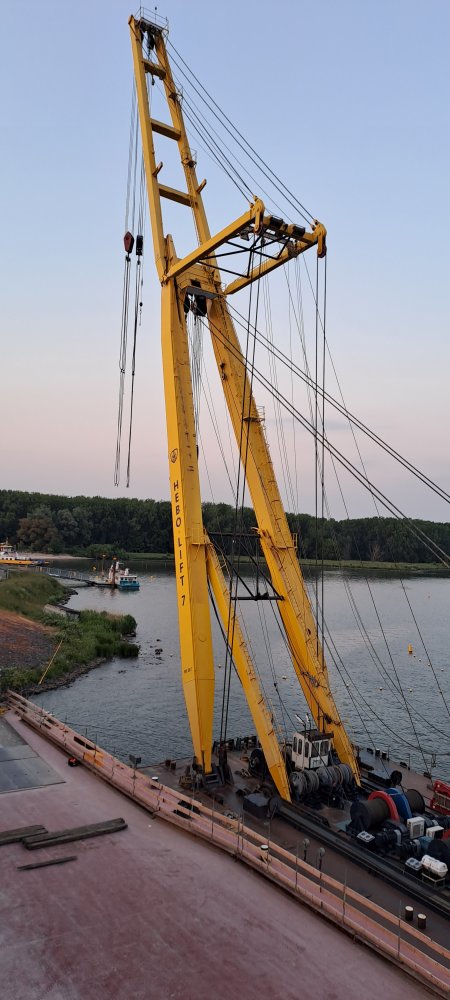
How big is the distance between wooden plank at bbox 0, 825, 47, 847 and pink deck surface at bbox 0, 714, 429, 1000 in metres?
0.17

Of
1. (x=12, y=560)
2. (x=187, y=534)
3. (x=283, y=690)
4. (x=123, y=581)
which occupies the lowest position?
(x=283, y=690)

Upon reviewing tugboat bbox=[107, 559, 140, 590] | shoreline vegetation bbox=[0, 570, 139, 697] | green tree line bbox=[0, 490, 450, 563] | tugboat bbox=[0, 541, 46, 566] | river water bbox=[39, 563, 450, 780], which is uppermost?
green tree line bbox=[0, 490, 450, 563]

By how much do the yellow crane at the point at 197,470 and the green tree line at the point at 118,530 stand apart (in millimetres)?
109614

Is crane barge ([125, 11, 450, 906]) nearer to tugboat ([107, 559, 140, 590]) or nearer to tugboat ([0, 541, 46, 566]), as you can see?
tugboat ([107, 559, 140, 590])

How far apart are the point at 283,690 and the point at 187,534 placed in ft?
77.0

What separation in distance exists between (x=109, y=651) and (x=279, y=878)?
3624 cm

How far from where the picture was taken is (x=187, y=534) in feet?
62.3

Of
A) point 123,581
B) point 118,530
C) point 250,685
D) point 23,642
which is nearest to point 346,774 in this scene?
point 250,685

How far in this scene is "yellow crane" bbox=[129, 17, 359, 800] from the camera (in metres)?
18.1

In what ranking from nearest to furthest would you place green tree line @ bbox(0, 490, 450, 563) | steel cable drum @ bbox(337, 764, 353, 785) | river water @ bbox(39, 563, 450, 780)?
steel cable drum @ bbox(337, 764, 353, 785)
river water @ bbox(39, 563, 450, 780)
green tree line @ bbox(0, 490, 450, 563)

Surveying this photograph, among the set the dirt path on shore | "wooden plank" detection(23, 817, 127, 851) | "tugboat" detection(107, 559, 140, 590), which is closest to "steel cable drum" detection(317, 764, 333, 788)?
"wooden plank" detection(23, 817, 127, 851)

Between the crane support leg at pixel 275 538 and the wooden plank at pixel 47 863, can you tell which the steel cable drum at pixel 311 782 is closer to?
the crane support leg at pixel 275 538

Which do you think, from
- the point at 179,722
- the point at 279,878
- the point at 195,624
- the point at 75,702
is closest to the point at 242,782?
the point at 195,624

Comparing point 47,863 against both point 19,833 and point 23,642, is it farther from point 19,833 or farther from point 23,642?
point 23,642
